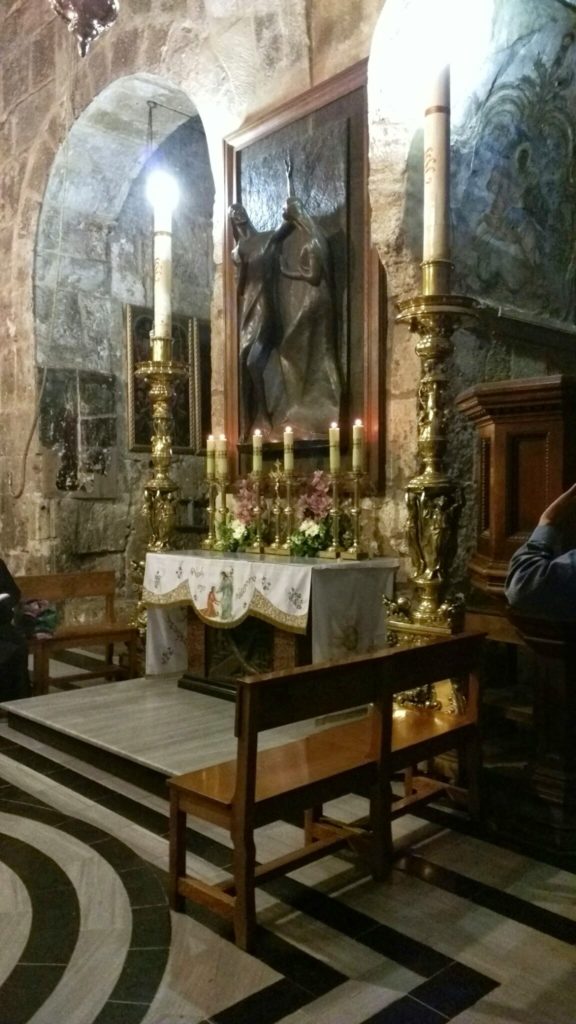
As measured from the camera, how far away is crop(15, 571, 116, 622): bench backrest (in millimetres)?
5320

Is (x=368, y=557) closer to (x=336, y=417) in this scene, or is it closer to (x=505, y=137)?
(x=336, y=417)

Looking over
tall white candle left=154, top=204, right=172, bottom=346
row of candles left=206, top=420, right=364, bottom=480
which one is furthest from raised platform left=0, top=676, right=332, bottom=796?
tall white candle left=154, top=204, right=172, bottom=346

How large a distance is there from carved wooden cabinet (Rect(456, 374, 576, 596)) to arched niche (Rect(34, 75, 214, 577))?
4628 millimetres

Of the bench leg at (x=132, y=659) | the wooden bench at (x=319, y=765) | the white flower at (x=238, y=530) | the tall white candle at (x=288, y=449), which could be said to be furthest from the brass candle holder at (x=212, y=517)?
the wooden bench at (x=319, y=765)

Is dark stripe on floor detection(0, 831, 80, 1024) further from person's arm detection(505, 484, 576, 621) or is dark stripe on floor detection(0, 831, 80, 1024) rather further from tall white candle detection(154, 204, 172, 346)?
tall white candle detection(154, 204, 172, 346)

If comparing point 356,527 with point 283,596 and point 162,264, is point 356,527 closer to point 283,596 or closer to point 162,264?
point 283,596

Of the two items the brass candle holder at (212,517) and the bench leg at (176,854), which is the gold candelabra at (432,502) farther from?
the brass candle holder at (212,517)

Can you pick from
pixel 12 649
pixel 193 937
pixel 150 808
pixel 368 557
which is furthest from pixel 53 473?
pixel 193 937

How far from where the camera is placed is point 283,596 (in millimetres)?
3867

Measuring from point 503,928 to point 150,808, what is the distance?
146 centimetres

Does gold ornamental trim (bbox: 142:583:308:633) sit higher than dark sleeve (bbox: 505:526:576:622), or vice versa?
dark sleeve (bbox: 505:526:576:622)

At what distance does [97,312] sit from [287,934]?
6148mm

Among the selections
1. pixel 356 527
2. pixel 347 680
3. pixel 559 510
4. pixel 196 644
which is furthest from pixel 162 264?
pixel 347 680

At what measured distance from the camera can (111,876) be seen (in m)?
2.61
